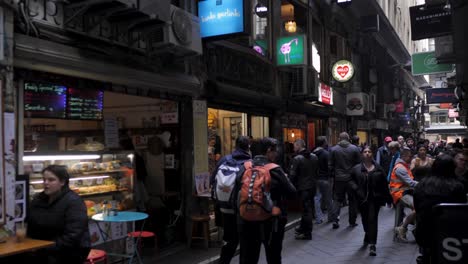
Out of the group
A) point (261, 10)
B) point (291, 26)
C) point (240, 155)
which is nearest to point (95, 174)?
point (240, 155)

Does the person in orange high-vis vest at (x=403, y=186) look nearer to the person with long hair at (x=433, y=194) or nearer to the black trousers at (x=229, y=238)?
the person with long hair at (x=433, y=194)

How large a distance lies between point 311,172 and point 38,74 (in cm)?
578

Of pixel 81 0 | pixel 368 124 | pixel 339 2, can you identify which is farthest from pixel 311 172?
pixel 368 124

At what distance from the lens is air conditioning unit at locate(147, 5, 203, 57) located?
290 inches

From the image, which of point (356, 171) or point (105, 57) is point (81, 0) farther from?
point (356, 171)

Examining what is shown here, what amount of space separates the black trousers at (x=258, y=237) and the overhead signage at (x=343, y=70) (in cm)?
1306

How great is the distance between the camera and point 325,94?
16.8 meters

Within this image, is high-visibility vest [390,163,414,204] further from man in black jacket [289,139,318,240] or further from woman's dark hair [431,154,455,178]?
woman's dark hair [431,154,455,178]

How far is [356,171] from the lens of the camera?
841 cm

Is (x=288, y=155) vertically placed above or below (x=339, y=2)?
below

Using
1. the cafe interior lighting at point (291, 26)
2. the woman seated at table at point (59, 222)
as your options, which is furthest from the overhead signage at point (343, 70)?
the woman seated at table at point (59, 222)

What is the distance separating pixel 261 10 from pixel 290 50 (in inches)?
55.1

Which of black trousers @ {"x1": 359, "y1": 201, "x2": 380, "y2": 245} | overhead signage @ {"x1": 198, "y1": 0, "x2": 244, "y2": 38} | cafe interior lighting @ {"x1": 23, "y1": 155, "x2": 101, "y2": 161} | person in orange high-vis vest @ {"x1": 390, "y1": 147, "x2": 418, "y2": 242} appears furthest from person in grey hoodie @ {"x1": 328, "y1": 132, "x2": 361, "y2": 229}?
cafe interior lighting @ {"x1": 23, "y1": 155, "x2": 101, "y2": 161}

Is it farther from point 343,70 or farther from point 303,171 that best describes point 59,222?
point 343,70
